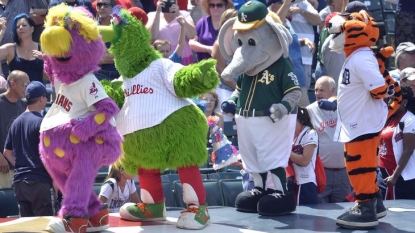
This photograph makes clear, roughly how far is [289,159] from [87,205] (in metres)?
2.16

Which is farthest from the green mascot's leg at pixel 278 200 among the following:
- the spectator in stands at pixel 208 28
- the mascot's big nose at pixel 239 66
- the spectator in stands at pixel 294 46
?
the spectator in stands at pixel 208 28

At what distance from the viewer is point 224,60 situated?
9.47m

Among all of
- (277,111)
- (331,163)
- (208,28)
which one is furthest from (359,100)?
(208,28)

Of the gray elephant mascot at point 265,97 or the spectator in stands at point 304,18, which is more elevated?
the spectator in stands at point 304,18

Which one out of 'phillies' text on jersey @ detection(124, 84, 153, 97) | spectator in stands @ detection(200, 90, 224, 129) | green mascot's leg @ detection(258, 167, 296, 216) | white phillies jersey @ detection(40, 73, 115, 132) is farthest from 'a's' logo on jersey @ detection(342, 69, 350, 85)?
spectator in stands @ detection(200, 90, 224, 129)

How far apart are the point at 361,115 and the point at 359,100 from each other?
0.11 metres

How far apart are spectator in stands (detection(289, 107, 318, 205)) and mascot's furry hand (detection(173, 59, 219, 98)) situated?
1.64 meters

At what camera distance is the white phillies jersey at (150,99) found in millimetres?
6160

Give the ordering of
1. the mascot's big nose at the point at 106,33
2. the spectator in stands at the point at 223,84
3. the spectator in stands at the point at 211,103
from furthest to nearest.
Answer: the spectator in stands at the point at 223,84 < the spectator in stands at the point at 211,103 < the mascot's big nose at the point at 106,33

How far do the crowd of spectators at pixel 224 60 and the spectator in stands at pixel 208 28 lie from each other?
1cm

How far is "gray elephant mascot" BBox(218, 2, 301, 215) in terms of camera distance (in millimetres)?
6770

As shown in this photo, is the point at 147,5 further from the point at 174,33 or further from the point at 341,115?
the point at 341,115

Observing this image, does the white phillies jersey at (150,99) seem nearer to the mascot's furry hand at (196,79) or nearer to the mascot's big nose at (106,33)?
the mascot's furry hand at (196,79)

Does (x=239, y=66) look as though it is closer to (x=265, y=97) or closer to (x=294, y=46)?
(x=265, y=97)
